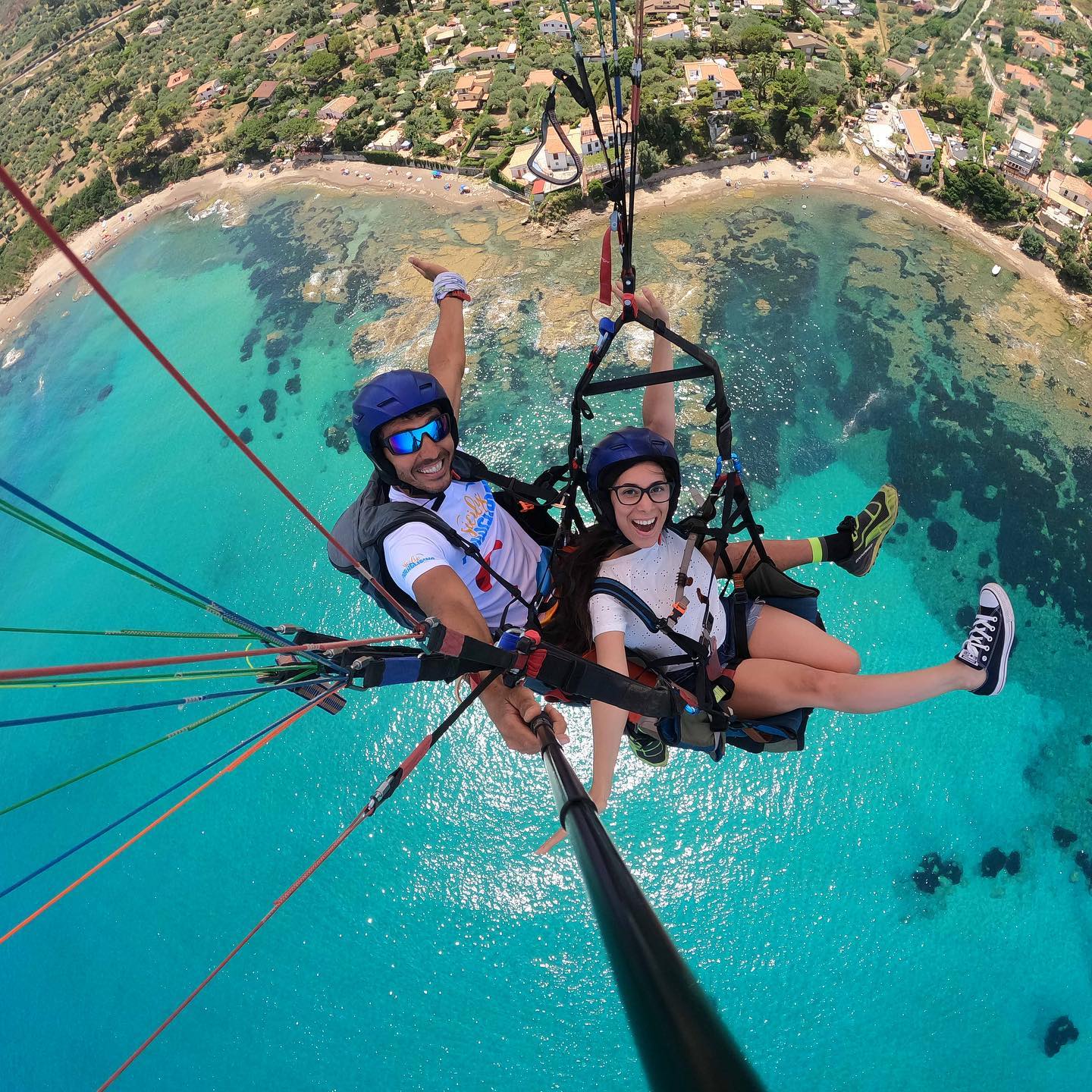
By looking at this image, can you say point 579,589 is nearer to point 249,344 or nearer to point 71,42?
point 249,344

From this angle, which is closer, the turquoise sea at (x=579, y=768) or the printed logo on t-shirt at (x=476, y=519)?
the printed logo on t-shirt at (x=476, y=519)

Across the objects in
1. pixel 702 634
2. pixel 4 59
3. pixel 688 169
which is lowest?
pixel 688 169

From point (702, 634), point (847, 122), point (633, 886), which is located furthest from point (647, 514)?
point (847, 122)

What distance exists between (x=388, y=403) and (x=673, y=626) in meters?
1.79

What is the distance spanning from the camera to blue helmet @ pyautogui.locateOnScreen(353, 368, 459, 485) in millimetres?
2971

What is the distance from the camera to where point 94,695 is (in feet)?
38.7

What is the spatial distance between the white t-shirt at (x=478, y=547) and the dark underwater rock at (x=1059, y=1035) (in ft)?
30.6

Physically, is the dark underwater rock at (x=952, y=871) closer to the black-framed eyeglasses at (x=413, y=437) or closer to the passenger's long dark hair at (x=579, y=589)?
the passenger's long dark hair at (x=579, y=589)

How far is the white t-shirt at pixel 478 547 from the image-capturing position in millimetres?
2855

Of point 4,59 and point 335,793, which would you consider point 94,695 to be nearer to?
point 335,793

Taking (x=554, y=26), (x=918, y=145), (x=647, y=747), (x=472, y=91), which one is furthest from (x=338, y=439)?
(x=554, y=26)

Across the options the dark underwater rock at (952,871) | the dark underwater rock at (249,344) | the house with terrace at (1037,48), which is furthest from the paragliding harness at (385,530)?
the house with terrace at (1037,48)

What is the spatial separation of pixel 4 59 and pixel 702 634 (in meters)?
67.2

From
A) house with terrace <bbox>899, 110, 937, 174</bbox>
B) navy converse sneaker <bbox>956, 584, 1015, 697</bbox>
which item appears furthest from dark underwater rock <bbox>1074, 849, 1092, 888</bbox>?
house with terrace <bbox>899, 110, 937, 174</bbox>
